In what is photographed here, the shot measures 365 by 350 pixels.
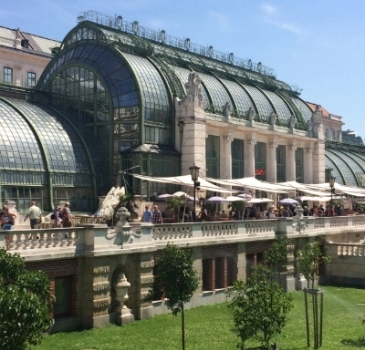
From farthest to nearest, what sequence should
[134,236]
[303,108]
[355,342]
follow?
1. [303,108]
2. [134,236]
3. [355,342]

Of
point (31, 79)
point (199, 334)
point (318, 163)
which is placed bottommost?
point (199, 334)

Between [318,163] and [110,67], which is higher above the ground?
[110,67]

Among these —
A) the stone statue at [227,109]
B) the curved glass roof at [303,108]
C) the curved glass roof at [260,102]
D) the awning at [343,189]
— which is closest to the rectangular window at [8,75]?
the curved glass roof at [260,102]

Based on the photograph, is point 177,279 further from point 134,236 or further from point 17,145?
point 17,145

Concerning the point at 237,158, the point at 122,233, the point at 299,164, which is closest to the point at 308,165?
the point at 299,164

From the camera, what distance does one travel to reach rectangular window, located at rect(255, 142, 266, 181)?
50.1 metres

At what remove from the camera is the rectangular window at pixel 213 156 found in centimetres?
4466

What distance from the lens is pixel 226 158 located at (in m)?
45.7

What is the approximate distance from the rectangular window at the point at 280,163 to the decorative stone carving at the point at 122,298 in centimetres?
3090

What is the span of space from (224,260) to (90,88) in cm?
1891

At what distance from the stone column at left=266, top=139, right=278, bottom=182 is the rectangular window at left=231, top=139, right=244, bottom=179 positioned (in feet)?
11.6

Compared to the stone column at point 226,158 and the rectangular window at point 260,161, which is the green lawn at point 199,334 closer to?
the stone column at point 226,158

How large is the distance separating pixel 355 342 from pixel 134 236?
896 cm

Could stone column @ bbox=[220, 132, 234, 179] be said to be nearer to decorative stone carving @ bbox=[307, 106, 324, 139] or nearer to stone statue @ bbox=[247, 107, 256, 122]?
stone statue @ bbox=[247, 107, 256, 122]
